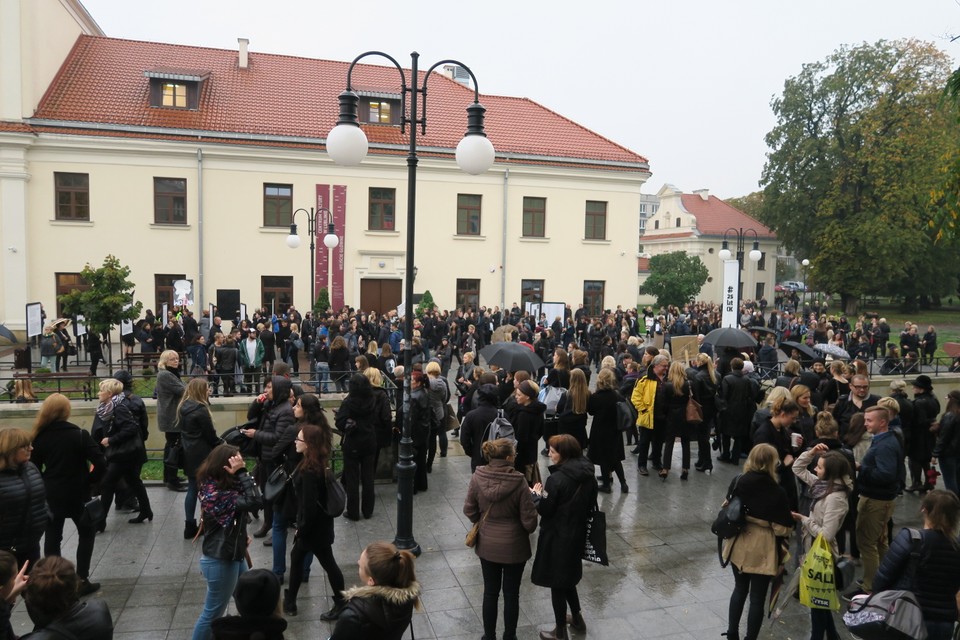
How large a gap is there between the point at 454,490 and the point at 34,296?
23.3m

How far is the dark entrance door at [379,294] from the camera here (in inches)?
1174

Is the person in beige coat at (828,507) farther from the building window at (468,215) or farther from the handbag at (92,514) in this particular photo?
the building window at (468,215)

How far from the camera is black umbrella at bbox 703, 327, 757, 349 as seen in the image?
1353 centimetres

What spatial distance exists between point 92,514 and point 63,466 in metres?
0.55

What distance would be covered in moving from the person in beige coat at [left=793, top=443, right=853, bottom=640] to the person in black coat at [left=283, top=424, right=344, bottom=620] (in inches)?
152

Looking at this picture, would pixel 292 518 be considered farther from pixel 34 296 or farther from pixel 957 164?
pixel 34 296

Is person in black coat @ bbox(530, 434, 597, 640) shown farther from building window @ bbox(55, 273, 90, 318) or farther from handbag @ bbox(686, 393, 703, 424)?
building window @ bbox(55, 273, 90, 318)

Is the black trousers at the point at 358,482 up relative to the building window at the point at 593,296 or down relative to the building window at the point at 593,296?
down

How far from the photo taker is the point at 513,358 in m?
10.5

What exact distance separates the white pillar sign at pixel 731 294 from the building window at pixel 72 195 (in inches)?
928

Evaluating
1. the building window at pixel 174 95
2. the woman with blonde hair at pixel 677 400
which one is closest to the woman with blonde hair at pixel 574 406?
the woman with blonde hair at pixel 677 400

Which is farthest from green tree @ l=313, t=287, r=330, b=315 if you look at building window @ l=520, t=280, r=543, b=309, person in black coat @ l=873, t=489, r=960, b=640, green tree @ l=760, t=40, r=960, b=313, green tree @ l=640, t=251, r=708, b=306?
green tree @ l=760, t=40, r=960, b=313

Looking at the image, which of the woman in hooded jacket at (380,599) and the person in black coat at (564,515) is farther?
→ the person in black coat at (564,515)

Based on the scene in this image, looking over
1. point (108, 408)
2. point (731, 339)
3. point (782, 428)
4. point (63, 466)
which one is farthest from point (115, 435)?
point (731, 339)
